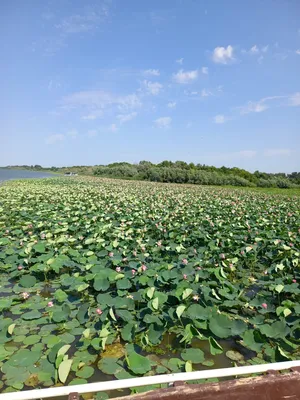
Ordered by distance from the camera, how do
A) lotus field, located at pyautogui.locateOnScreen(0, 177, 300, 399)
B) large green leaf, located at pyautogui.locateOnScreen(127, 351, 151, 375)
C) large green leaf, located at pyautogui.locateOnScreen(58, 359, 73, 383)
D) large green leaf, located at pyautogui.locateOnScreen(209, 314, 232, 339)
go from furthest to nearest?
1. large green leaf, located at pyautogui.locateOnScreen(209, 314, 232, 339)
2. lotus field, located at pyautogui.locateOnScreen(0, 177, 300, 399)
3. large green leaf, located at pyautogui.locateOnScreen(127, 351, 151, 375)
4. large green leaf, located at pyautogui.locateOnScreen(58, 359, 73, 383)

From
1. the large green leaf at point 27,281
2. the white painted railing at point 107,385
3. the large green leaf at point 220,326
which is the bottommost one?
the large green leaf at point 27,281

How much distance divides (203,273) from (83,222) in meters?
3.62

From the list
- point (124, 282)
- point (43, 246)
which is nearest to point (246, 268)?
point (124, 282)

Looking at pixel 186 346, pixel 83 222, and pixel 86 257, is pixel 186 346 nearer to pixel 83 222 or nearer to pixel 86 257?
pixel 86 257

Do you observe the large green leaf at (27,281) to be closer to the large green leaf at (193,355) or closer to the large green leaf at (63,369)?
the large green leaf at (63,369)

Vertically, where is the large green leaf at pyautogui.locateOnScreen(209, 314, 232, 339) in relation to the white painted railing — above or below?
below

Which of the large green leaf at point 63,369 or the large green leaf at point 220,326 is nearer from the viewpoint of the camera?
the large green leaf at point 63,369

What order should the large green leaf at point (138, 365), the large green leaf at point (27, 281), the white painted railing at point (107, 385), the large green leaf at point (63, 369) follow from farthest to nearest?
the large green leaf at point (27, 281) → the large green leaf at point (138, 365) → the large green leaf at point (63, 369) → the white painted railing at point (107, 385)

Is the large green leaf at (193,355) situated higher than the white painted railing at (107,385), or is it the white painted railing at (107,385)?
the white painted railing at (107,385)

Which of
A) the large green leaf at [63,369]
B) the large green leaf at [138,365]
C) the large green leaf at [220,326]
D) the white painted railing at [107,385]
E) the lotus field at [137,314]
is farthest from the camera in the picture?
the large green leaf at [220,326]

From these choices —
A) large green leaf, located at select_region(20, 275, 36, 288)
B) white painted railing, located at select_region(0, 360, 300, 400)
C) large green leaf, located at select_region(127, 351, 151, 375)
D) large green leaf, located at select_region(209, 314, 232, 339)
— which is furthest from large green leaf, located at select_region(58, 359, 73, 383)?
large green leaf, located at select_region(20, 275, 36, 288)

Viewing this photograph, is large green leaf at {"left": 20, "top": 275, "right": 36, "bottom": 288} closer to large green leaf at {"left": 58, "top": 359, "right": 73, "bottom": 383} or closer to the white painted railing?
large green leaf at {"left": 58, "top": 359, "right": 73, "bottom": 383}

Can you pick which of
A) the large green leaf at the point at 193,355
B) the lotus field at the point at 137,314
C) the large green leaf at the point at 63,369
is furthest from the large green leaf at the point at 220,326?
the large green leaf at the point at 63,369

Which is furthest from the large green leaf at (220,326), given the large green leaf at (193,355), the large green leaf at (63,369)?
the large green leaf at (63,369)
